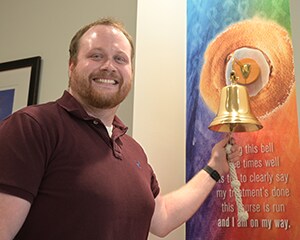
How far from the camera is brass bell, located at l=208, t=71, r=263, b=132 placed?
3.42 ft

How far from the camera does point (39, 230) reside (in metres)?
0.86

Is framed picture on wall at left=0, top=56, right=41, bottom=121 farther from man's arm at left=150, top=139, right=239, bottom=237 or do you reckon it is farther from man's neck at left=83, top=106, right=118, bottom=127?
man's arm at left=150, top=139, right=239, bottom=237

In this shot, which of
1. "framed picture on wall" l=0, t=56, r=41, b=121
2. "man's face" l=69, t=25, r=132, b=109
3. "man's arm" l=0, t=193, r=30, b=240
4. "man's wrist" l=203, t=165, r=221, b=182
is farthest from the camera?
"framed picture on wall" l=0, t=56, r=41, b=121

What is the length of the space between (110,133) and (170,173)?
0.31 metres

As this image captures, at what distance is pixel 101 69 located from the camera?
104 cm

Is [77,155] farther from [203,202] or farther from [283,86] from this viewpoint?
[283,86]

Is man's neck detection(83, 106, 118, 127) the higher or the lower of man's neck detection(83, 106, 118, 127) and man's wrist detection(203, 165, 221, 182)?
the higher

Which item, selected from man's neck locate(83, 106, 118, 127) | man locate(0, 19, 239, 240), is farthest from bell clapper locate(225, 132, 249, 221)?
man's neck locate(83, 106, 118, 127)

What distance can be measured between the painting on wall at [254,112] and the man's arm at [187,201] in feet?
0.18

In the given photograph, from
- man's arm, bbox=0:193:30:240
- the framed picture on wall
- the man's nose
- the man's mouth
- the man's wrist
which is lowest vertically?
man's arm, bbox=0:193:30:240

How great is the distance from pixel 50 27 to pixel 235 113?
93 centimetres

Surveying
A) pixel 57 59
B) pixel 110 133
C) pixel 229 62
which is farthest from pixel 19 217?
pixel 57 59

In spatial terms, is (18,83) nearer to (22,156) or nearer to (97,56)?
(97,56)

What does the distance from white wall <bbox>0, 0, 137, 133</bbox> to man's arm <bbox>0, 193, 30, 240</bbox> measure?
774mm
